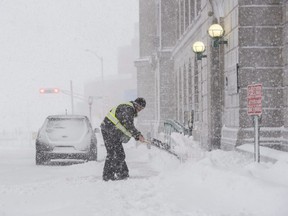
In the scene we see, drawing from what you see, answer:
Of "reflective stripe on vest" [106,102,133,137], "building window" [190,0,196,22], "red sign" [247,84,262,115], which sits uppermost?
"building window" [190,0,196,22]

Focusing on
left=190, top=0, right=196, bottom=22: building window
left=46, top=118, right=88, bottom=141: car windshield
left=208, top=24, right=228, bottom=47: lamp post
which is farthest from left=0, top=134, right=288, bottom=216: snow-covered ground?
left=190, top=0, right=196, bottom=22: building window

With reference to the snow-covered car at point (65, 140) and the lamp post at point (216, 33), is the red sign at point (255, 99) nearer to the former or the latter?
the lamp post at point (216, 33)

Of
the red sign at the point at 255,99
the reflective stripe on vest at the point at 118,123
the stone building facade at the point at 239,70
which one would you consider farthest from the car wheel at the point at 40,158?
the red sign at the point at 255,99

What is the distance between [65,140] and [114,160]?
4901mm

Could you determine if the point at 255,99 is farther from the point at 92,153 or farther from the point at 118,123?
the point at 92,153

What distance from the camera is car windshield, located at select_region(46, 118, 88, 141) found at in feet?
49.4

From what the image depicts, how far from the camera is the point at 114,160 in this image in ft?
33.9

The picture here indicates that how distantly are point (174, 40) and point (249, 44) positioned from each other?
66.7 feet

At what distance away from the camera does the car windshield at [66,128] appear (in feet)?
49.4

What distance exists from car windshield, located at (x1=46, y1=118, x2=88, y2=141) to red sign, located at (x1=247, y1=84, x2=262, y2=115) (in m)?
6.33

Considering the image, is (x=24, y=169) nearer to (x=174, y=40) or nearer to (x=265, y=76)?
(x=265, y=76)

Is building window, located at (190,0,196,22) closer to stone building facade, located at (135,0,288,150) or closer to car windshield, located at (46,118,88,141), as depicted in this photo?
stone building facade, located at (135,0,288,150)

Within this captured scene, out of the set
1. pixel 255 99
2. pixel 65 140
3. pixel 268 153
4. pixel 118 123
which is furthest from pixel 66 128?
pixel 255 99

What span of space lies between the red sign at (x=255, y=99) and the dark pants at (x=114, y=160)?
2431 millimetres
